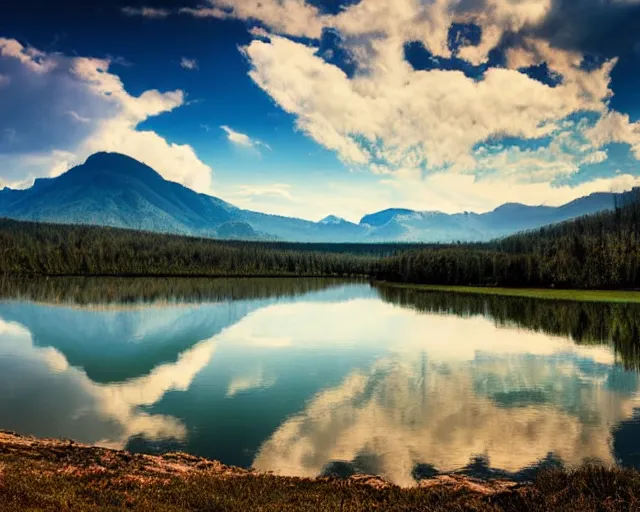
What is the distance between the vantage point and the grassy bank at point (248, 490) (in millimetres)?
13406

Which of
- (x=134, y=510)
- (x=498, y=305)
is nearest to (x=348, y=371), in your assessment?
(x=134, y=510)

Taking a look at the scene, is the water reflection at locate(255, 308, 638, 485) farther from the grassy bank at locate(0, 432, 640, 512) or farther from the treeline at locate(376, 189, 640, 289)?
the treeline at locate(376, 189, 640, 289)

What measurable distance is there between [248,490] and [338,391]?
16.3 meters

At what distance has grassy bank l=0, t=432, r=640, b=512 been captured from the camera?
13406mm

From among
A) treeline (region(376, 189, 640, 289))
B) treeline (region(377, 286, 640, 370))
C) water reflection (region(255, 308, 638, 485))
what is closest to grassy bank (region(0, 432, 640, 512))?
water reflection (region(255, 308, 638, 485))

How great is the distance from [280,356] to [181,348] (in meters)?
9.37

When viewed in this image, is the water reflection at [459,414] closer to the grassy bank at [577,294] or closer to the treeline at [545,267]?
A: the grassy bank at [577,294]

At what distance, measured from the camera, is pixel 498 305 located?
292 feet

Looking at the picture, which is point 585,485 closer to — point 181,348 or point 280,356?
point 280,356

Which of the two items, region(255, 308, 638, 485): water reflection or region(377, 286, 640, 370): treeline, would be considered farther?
region(377, 286, 640, 370): treeline

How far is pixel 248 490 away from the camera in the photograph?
593 inches

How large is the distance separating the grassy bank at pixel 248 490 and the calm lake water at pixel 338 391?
2642mm

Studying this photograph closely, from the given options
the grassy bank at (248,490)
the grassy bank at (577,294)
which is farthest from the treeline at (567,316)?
the grassy bank at (248,490)

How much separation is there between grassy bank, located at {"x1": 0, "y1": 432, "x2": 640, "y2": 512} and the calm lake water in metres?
2.64
